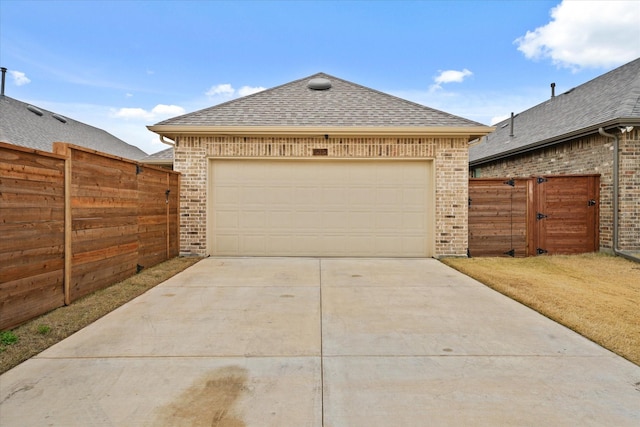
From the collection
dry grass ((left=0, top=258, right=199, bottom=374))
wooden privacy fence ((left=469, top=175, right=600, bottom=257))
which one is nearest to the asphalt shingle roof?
wooden privacy fence ((left=469, top=175, right=600, bottom=257))

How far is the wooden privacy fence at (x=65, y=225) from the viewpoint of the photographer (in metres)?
3.72

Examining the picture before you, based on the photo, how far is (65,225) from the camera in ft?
14.9

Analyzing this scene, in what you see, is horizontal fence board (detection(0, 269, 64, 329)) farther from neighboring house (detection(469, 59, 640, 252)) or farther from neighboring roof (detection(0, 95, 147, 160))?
neighboring house (detection(469, 59, 640, 252))

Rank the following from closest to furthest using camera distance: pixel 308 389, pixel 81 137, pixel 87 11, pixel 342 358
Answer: pixel 308 389 < pixel 342 358 < pixel 87 11 < pixel 81 137

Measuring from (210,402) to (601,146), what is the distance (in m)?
10.6

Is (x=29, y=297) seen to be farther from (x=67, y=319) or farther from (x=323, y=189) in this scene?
(x=323, y=189)

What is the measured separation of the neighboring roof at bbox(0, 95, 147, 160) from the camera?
1236 centimetres

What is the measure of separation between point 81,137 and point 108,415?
721 inches

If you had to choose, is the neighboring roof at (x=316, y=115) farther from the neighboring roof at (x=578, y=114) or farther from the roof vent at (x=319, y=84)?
the neighboring roof at (x=578, y=114)

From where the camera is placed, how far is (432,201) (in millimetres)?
8508

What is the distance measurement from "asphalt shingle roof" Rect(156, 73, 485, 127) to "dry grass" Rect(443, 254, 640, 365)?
353 centimetres

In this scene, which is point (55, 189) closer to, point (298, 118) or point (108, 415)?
point (108, 415)

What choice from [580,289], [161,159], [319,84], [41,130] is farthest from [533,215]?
[41,130]

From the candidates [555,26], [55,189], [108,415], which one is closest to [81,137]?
[55,189]
